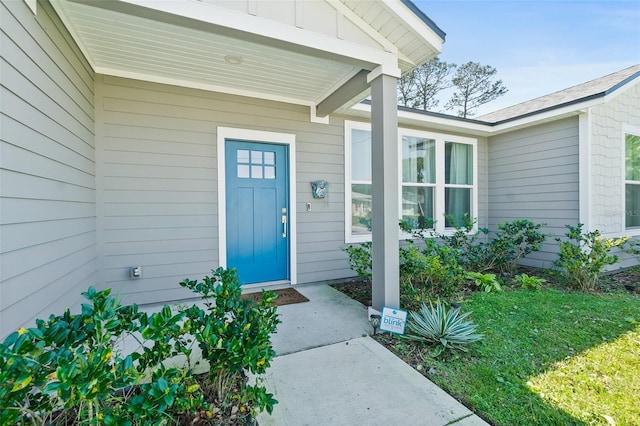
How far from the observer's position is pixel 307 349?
2570 millimetres

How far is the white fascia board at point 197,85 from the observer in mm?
3359

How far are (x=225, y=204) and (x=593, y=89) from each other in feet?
21.0

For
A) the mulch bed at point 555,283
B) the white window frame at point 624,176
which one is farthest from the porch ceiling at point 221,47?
the white window frame at point 624,176

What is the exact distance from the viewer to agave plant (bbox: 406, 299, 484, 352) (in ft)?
8.43

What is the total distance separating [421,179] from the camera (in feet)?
18.3

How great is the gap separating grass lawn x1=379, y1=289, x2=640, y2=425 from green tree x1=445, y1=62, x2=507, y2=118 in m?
12.3

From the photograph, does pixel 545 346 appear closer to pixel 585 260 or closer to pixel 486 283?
pixel 486 283

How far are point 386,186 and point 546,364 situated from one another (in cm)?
195

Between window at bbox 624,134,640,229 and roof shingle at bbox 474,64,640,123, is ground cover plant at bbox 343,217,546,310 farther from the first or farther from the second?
roof shingle at bbox 474,64,640,123

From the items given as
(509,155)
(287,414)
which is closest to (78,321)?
(287,414)

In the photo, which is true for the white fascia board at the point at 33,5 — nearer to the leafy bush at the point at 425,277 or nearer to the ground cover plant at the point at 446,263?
the ground cover plant at the point at 446,263

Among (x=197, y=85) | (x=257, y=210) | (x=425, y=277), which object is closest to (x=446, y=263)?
(x=425, y=277)

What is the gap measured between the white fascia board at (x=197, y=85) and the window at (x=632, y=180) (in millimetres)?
5963

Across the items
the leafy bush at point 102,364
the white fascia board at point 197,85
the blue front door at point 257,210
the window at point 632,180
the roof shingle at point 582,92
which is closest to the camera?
the leafy bush at point 102,364
